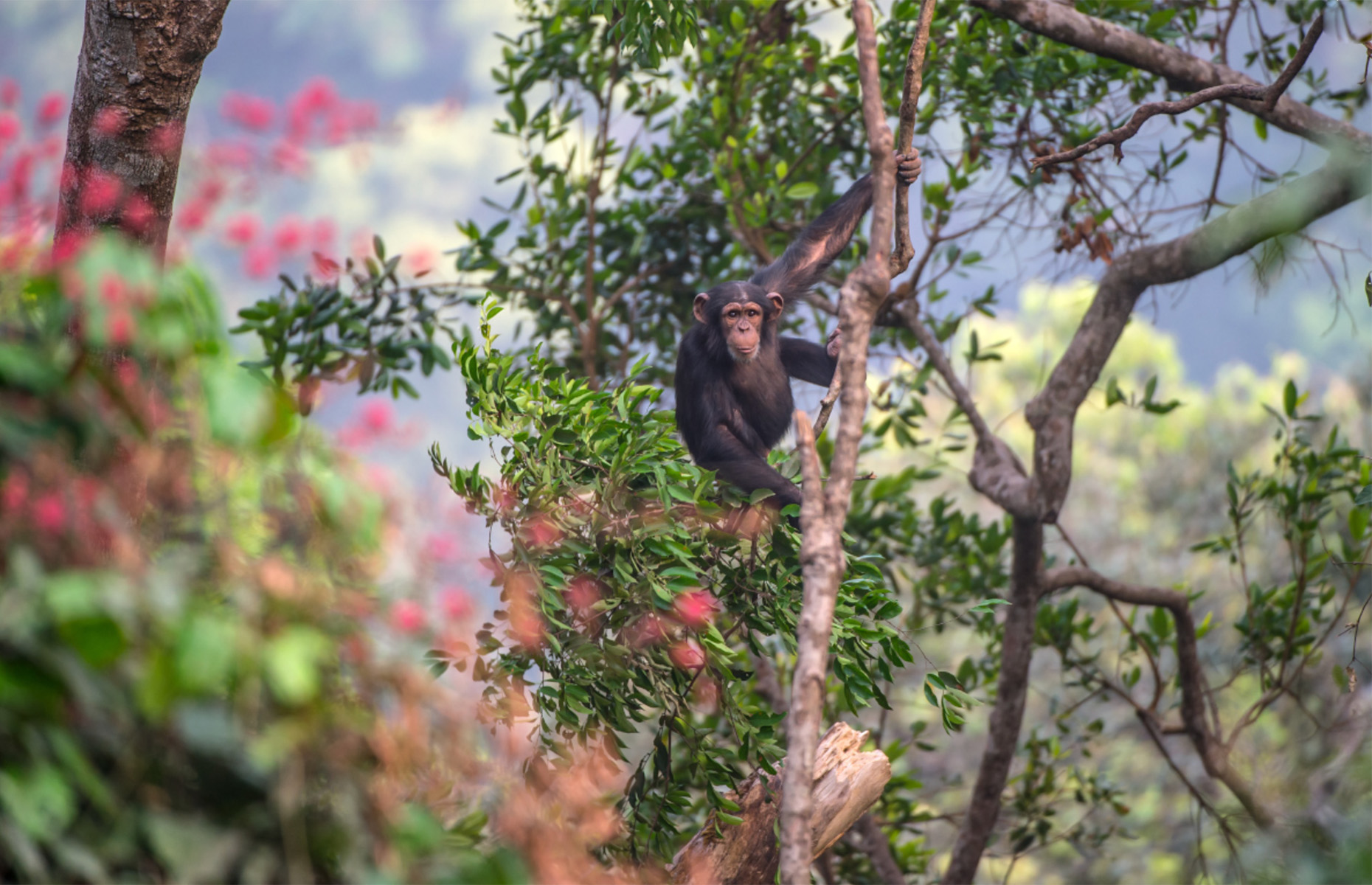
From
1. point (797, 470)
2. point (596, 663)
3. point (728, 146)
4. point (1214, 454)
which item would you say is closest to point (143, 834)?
point (596, 663)

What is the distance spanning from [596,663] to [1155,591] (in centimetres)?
289

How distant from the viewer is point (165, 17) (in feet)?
8.36

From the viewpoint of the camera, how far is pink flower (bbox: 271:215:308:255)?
219 cm

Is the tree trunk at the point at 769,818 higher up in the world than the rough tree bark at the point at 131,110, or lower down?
lower down

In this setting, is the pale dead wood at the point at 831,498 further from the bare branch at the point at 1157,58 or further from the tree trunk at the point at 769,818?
the bare branch at the point at 1157,58

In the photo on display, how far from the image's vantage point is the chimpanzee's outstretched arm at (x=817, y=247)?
4180 mm

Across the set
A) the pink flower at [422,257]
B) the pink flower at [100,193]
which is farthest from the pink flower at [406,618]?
the pink flower at [422,257]

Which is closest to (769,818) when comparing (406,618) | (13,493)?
(406,618)

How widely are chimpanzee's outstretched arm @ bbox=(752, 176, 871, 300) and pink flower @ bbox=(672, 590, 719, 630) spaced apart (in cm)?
195

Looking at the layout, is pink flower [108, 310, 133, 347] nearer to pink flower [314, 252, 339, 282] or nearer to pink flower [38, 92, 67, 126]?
pink flower [38, 92, 67, 126]

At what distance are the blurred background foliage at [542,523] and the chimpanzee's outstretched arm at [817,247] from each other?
0.19 m

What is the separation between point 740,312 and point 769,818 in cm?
188

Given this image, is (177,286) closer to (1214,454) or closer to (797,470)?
(797,470)

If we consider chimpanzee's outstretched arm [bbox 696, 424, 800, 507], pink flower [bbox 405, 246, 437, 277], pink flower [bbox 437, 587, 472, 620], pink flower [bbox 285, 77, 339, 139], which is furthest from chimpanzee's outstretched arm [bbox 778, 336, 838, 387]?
pink flower [bbox 437, 587, 472, 620]
